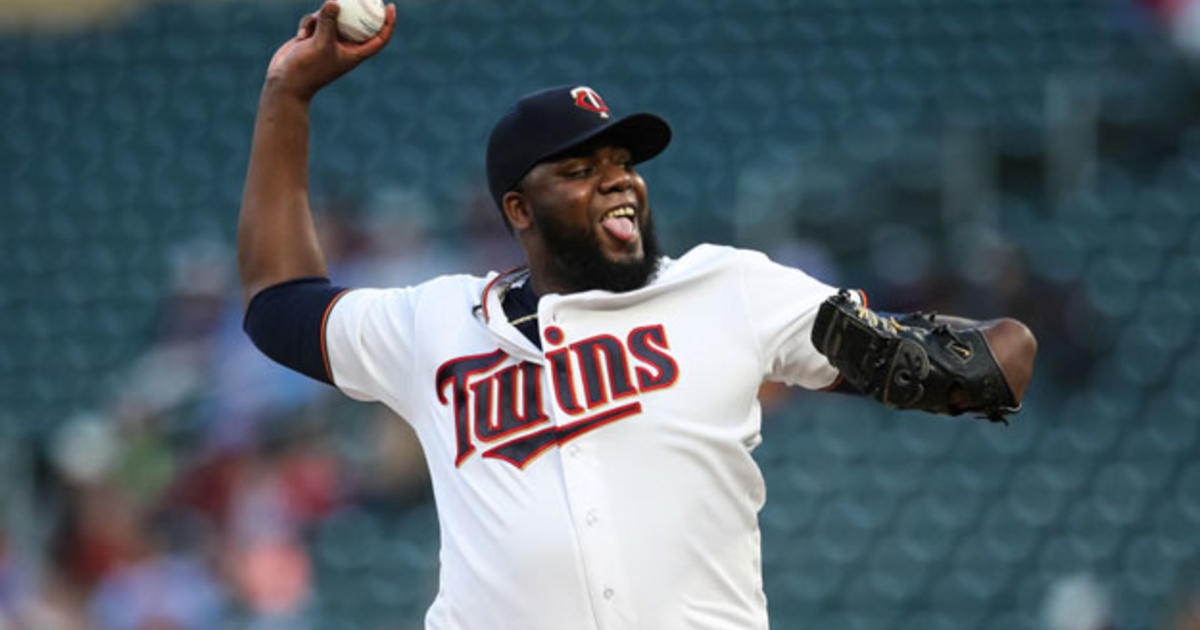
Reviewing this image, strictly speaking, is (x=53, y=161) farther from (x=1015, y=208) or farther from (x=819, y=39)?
(x=1015, y=208)

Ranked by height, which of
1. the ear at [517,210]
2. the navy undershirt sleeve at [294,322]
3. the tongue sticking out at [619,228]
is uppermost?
the ear at [517,210]

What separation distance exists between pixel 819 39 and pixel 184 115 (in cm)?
307

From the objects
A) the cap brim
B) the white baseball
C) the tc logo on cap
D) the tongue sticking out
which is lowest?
the tongue sticking out

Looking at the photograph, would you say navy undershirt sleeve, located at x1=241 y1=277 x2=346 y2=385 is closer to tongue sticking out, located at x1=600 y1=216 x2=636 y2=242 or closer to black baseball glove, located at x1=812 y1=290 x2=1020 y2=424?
tongue sticking out, located at x1=600 y1=216 x2=636 y2=242

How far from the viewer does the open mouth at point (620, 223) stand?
9.09 feet

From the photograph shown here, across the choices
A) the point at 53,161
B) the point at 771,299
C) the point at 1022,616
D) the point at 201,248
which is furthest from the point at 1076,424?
the point at 53,161

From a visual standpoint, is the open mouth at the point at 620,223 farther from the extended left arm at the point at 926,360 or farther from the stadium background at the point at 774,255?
the stadium background at the point at 774,255

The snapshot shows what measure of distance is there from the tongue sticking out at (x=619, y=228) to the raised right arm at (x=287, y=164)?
58 centimetres

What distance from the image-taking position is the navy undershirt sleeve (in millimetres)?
2930

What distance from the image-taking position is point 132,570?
6.54m

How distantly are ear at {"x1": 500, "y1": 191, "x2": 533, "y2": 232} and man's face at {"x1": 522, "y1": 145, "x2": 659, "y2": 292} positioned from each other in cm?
5

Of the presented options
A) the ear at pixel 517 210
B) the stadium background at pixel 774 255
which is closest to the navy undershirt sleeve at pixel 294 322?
the ear at pixel 517 210

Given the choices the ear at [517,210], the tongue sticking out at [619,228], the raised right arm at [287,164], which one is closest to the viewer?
the tongue sticking out at [619,228]

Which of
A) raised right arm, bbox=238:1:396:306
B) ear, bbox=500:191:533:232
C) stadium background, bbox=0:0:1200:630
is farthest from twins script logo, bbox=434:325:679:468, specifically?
stadium background, bbox=0:0:1200:630
